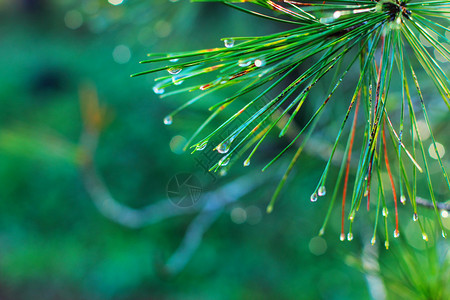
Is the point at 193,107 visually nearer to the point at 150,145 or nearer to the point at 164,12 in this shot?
the point at 164,12
